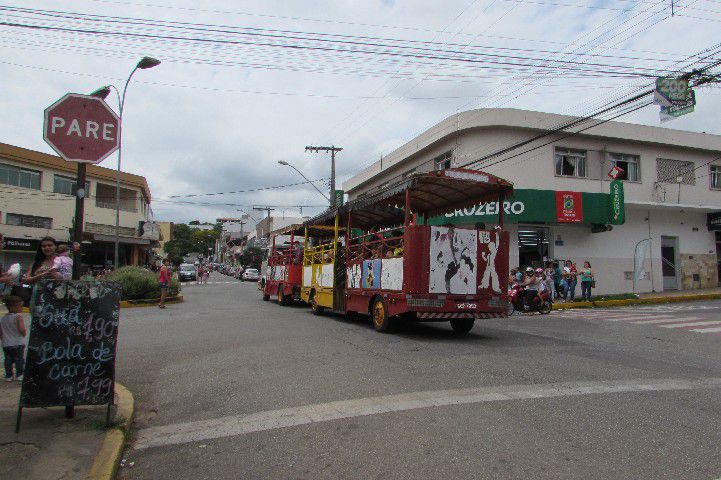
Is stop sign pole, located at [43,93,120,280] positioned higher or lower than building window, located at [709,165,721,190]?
lower

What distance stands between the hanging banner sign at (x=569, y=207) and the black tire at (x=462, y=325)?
11602mm

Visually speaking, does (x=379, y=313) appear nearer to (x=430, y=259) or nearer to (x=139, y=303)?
(x=430, y=259)

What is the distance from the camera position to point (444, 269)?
9.88 meters

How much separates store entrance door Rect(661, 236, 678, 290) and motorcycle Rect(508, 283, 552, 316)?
465 inches

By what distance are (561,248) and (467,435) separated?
19246mm

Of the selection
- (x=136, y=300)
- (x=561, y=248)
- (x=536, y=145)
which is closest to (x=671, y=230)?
(x=561, y=248)

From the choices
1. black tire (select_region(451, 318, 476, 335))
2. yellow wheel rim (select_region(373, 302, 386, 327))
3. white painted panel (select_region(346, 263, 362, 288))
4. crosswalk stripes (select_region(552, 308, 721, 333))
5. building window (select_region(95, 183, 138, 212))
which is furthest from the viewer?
building window (select_region(95, 183, 138, 212))

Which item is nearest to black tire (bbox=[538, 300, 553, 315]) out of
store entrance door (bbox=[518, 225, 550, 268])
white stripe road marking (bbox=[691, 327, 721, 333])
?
white stripe road marking (bbox=[691, 327, 721, 333])

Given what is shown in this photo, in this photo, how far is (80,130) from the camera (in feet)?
14.6

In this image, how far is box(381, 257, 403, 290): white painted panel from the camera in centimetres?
995

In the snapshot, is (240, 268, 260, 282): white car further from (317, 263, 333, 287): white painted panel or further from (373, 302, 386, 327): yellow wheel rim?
(373, 302, 386, 327): yellow wheel rim

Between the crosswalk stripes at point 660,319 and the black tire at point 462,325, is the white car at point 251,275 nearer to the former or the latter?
the crosswalk stripes at point 660,319

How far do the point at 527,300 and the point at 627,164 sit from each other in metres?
11.9

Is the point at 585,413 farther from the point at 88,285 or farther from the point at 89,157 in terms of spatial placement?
the point at 89,157
